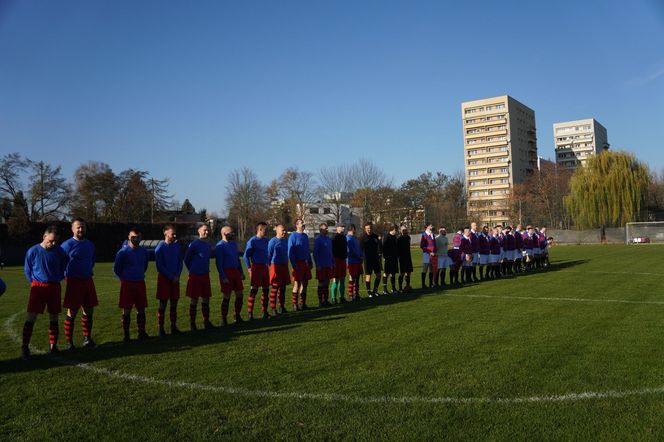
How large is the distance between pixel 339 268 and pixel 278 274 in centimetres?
256

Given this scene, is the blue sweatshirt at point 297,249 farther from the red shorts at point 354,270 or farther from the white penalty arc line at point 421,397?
the white penalty arc line at point 421,397

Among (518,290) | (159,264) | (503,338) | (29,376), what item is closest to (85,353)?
(29,376)

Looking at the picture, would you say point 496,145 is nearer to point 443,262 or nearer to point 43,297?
point 443,262

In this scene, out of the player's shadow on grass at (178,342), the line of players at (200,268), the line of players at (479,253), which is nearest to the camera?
the player's shadow on grass at (178,342)

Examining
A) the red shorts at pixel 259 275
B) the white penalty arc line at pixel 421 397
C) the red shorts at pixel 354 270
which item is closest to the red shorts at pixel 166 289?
the red shorts at pixel 259 275

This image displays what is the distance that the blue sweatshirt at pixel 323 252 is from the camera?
11.6 metres

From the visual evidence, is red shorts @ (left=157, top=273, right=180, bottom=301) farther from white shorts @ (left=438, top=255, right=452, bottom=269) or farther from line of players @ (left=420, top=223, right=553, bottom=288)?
white shorts @ (left=438, top=255, right=452, bottom=269)

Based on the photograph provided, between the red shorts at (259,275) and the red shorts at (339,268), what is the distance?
2.69 meters

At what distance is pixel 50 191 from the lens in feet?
165

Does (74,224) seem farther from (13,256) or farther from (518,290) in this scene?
(13,256)

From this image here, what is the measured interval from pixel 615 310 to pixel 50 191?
54557 mm

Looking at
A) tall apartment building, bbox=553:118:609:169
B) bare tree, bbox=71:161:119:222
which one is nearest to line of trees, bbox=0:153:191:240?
bare tree, bbox=71:161:119:222

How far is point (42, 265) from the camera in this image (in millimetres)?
7090

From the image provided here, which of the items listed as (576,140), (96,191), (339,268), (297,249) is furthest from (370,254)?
(576,140)
